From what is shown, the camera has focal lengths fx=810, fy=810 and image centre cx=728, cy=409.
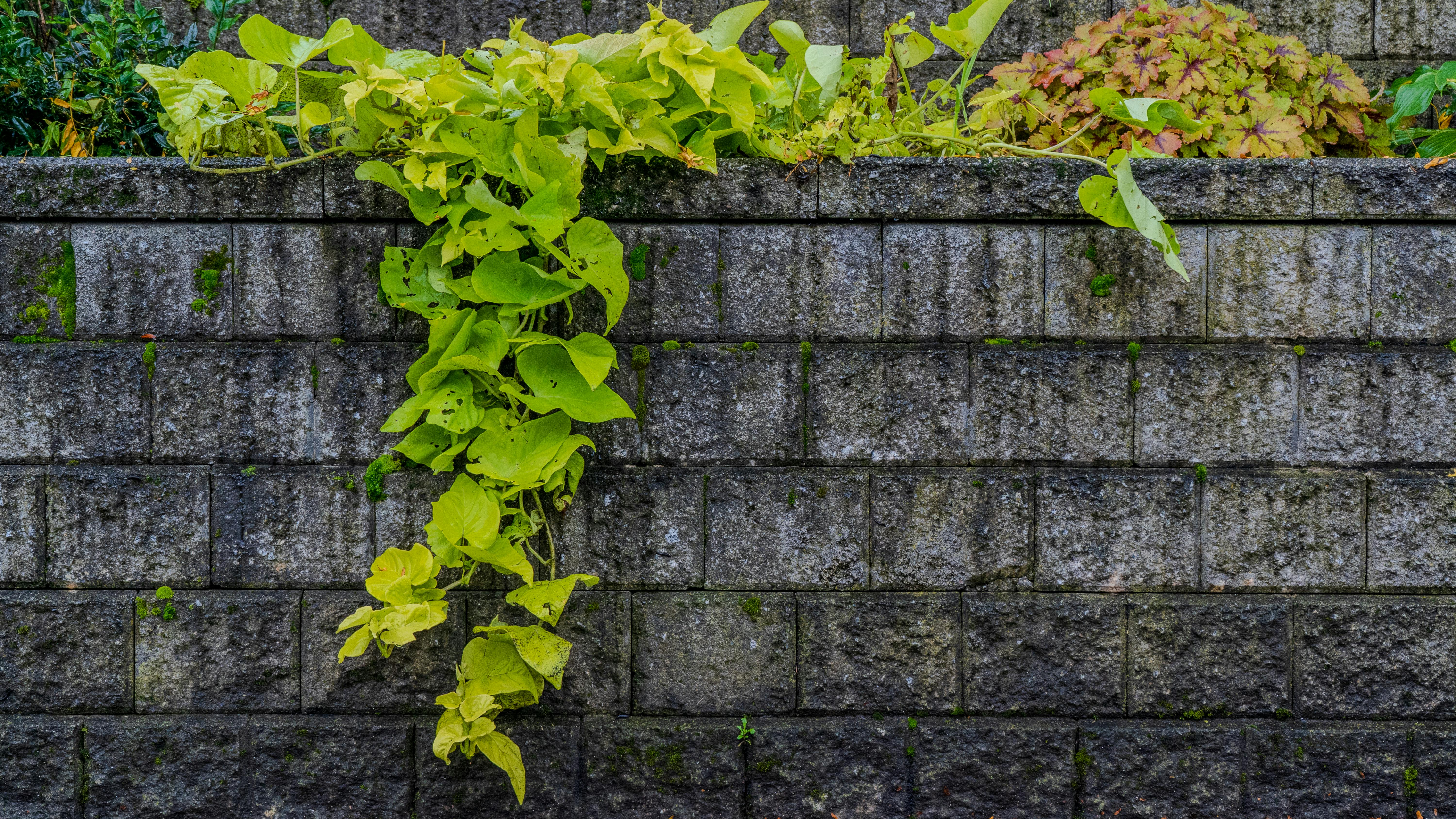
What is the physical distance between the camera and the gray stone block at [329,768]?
263 cm

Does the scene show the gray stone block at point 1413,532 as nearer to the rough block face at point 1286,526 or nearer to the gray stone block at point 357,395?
the rough block face at point 1286,526

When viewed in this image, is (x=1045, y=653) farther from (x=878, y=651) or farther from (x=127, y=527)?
(x=127, y=527)

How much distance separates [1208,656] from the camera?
8.68ft

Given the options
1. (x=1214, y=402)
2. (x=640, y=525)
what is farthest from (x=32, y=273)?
(x=1214, y=402)

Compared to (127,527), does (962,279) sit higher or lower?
higher

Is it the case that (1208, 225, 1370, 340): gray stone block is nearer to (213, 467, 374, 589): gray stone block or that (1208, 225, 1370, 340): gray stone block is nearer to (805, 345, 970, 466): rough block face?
(805, 345, 970, 466): rough block face

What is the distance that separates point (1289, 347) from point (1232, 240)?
40 centimetres

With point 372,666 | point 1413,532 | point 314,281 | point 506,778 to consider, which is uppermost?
point 314,281

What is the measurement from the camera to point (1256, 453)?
263 cm

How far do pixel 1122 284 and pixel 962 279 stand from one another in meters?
0.52

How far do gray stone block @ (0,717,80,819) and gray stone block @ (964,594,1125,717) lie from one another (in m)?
2.94

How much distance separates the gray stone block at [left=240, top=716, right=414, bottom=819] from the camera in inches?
103

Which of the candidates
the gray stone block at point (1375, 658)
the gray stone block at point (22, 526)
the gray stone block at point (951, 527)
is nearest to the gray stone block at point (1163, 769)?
the gray stone block at point (1375, 658)

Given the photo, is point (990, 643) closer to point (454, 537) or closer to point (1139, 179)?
point (1139, 179)
